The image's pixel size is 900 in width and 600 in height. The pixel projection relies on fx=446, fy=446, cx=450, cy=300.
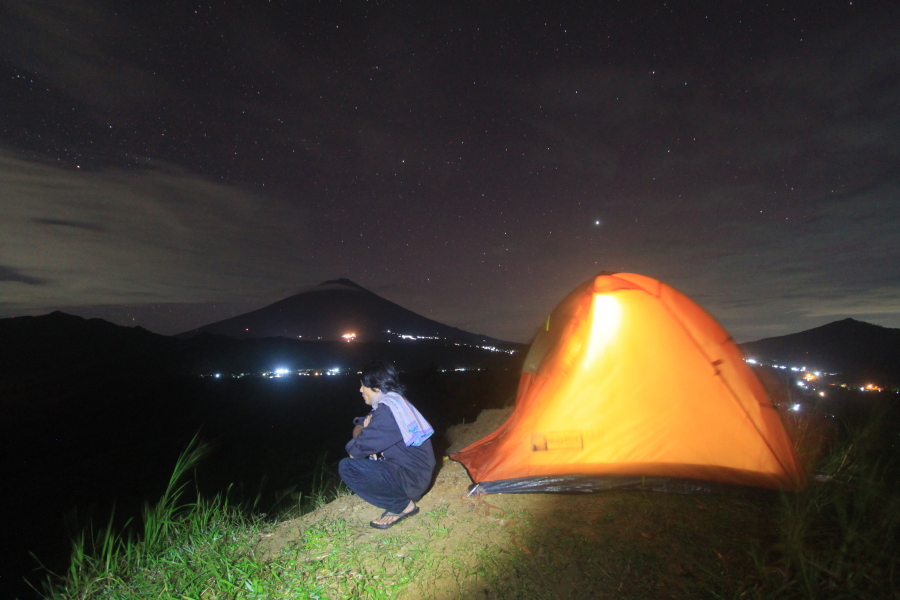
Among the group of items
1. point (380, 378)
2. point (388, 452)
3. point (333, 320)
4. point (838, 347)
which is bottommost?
point (388, 452)

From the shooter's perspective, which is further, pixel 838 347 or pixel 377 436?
pixel 838 347

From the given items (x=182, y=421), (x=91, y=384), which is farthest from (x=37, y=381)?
(x=182, y=421)

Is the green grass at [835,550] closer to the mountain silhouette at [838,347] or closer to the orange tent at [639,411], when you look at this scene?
the orange tent at [639,411]

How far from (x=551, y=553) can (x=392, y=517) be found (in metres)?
1.40

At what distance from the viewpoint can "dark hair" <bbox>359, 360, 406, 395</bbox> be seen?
12.5 feet

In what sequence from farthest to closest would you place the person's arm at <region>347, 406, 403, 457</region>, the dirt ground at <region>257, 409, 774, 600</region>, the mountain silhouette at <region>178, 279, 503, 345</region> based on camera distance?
1. the mountain silhouette at <region>178, 279, 503, 345</region>
2. the person's arm at <region>347, 406, 403, 457</region>
3. the dirt ground at <region>257, 409, 774, 600</region>

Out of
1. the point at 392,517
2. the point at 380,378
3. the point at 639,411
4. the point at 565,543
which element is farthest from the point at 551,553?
the point at 639,411

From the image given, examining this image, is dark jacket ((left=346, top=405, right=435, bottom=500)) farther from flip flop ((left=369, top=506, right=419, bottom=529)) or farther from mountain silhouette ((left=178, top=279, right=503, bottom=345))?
mountain silhouette ((left=178, top=279, right=503, bottom=345))

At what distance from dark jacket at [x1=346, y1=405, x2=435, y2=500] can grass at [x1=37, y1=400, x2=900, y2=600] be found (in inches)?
14.5

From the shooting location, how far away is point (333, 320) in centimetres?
11281

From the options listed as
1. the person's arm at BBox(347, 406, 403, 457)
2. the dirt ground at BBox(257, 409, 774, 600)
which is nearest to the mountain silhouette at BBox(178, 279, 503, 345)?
the dirt ground at BBox(257, 409, 774, 600)

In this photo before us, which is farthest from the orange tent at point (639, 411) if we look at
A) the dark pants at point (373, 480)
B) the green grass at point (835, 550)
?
the dark pants at point (373, 480)

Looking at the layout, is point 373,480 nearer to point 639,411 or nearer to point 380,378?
point 380,378

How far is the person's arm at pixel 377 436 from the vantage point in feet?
12.0
